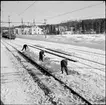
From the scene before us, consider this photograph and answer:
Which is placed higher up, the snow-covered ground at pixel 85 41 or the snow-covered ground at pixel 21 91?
the snow-covered ground at pixel 85 41

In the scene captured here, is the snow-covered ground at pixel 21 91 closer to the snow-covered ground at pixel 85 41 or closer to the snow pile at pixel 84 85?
the snow pile at pixel 84 85

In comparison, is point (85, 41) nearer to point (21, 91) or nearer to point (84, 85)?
point (84, 85)

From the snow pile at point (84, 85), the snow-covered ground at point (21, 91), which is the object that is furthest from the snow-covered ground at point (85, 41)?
Answer: the snow-covered ground at point (21, 91)

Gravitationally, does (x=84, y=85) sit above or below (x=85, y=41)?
below

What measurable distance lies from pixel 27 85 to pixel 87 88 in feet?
9.99

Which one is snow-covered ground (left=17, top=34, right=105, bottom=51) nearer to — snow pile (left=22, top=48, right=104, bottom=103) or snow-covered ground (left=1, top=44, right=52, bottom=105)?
snow pile (left=22, top=48, right=104, bottom=103)

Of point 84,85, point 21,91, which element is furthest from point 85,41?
point 21,91

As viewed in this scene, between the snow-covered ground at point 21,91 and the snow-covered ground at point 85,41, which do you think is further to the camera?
the snow-covered ground at point 85,41

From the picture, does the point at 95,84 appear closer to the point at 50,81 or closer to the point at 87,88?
the point at 87,88

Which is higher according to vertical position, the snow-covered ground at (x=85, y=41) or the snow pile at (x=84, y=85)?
the snow-covered ground at (x=85, y=41)

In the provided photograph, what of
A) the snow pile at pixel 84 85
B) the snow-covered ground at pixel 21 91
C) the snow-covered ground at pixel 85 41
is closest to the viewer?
the snow-covered ground at pixel 21 91

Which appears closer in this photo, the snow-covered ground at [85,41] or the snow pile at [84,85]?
the snow pile at [84,85]

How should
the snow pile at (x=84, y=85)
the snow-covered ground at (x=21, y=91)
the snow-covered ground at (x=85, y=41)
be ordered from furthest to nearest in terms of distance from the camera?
1. the snow-covered ground at (x=85, y=41)
2. the snow pile at (x=84, y=85)
3. the snow-covered ground at (x=21, y=91)

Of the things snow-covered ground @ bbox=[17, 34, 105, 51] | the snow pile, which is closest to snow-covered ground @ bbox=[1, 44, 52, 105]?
the snow pile
